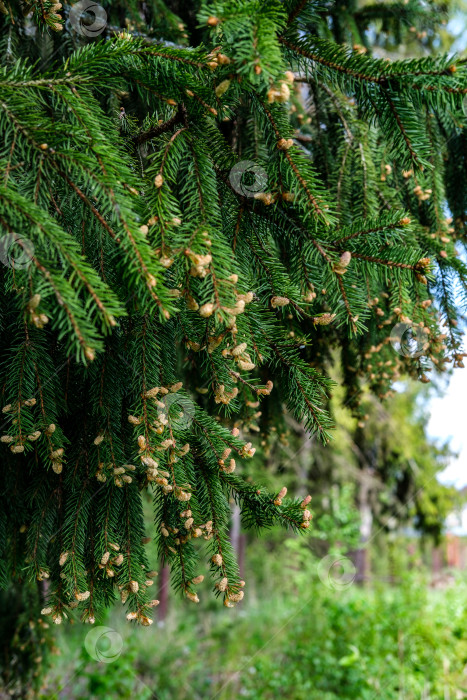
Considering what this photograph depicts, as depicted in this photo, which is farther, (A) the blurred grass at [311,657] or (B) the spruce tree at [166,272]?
(A) the blurred grass at [311,657]

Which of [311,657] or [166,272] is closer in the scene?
[166,272]

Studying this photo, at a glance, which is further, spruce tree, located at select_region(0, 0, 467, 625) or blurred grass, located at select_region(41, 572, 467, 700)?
blurred grass, located at select_region(41, 572, 467, 700)

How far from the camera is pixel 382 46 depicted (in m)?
3.42

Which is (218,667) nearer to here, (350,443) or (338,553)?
(338,553)

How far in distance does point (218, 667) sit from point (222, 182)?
14.2 ft

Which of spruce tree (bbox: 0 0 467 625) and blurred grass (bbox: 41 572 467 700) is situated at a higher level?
spruce tree (bbox: 0 0 467 625)

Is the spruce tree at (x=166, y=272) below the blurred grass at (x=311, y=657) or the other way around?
the other way around

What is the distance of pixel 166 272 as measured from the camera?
983 millimetres

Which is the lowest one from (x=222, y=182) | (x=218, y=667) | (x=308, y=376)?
(x=218, y=667)

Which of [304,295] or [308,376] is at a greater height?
[304,295]

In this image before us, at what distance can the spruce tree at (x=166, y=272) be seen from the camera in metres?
0.85

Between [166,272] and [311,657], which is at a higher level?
[166,272]

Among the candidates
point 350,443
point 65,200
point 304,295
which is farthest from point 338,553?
point 65,200

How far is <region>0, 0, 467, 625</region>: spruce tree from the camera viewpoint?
85 centimetres
